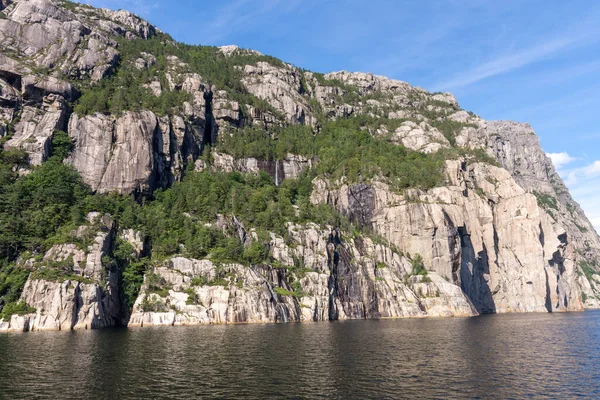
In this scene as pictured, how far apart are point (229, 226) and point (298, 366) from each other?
80.6 metres

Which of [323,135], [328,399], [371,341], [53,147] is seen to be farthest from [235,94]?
[328,399]

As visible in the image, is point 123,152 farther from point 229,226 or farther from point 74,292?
point 74,292

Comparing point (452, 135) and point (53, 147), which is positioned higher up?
point (452, 135)

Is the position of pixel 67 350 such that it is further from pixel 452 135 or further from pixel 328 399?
pixel 452 135

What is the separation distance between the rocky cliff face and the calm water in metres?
27.8

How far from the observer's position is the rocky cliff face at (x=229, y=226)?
94125 mm

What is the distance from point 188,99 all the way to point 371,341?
5211 inches

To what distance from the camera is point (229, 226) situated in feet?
396

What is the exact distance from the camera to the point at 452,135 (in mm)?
199625

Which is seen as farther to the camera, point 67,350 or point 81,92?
point 81,92

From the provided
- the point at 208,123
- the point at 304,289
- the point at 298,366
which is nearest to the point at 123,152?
the point at 208,123

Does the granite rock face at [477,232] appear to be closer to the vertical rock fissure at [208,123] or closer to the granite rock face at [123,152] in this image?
the vertical rock fissure at [208,123]

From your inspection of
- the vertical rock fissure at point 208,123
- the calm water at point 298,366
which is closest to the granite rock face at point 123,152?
the vertical rock fissure at point 208,123

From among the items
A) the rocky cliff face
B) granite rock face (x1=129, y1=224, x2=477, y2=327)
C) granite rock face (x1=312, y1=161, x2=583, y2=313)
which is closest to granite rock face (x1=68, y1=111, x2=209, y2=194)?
the rocky cliff face
